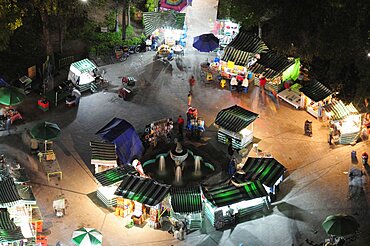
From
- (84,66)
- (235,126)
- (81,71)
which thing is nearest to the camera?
(235,126)

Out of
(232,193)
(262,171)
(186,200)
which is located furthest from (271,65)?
(186,200)

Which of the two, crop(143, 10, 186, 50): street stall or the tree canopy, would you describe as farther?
crop(143, 10, 186, 50): street stall

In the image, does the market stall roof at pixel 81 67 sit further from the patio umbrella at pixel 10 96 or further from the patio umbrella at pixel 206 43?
the patio umbrella at pixel 206 43

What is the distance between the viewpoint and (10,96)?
5166 cm

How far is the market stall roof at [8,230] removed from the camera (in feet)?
129

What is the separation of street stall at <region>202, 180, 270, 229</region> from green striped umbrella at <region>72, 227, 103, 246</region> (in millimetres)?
7213

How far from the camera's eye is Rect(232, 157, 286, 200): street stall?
45.6 metres

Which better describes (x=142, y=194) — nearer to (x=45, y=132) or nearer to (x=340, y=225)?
(x=45, y=132)

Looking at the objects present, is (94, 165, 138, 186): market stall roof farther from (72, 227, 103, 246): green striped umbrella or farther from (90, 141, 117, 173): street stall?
(72, 227, 103, 246): green striped umbrella

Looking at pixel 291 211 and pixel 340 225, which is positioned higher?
pixel 340 225

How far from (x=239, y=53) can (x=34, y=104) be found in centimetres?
1716

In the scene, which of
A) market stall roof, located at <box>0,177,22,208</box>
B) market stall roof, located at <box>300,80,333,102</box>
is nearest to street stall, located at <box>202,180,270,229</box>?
market stall roof, located at <box>0,177,22,208</box>

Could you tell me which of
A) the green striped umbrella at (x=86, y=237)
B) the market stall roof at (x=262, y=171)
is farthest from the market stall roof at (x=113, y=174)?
the market stall roof at (x=262, y=171)

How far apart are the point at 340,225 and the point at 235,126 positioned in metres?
12.4
